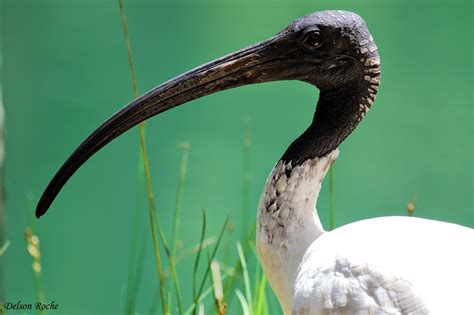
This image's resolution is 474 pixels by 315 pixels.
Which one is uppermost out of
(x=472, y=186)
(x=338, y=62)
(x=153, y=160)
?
(x=338, y=62)

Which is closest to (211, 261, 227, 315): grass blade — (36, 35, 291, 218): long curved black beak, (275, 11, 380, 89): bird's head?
(36, 35, 291, 218): long curved black beak

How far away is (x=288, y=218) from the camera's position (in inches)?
118

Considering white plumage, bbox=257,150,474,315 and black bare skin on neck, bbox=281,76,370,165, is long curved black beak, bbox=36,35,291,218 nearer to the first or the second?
black bare skin on neck, bbox=281,76,370,165

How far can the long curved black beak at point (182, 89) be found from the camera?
3037 mm

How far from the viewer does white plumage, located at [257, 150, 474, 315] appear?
8.47 ft

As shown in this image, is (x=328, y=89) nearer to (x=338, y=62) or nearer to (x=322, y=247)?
(x=338, y=62)

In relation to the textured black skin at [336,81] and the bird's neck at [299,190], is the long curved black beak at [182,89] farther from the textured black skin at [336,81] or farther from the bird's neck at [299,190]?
the bird's neck at [299,190]

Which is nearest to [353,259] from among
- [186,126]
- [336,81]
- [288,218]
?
[288,218]

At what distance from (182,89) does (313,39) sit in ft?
1.50

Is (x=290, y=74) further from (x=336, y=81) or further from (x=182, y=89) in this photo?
(x=182, y=89)

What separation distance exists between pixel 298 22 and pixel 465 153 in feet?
26.2

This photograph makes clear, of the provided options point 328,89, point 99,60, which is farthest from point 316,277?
point 99,60

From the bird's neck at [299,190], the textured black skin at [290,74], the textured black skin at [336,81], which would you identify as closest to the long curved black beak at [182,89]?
the textured black skin at [290,74]

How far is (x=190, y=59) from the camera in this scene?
39.3ft
